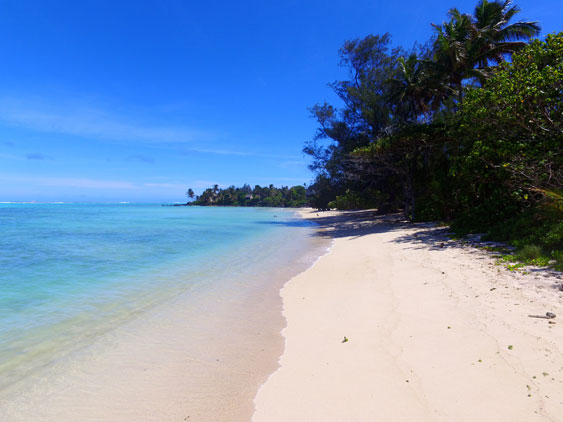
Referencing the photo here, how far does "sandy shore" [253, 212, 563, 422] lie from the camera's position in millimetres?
2818

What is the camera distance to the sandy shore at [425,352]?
2.82 metres

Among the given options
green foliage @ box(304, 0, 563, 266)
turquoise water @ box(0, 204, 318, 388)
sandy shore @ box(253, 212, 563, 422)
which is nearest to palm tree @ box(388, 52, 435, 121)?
green foliage @ box(304, 0, 563, 266)

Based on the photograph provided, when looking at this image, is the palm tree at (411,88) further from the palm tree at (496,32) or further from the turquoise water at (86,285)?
the turquoise water at (86,285)

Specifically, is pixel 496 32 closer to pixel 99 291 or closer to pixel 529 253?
pixel 529 253

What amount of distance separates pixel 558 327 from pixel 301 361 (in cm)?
355

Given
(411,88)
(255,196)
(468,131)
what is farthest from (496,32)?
(255,196)

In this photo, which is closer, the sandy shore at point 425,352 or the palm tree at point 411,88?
the sandy shore at point 425,352

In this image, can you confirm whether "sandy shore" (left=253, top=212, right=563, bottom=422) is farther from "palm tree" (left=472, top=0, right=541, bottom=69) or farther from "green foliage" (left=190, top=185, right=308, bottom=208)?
"green foliage" (left=190, top=185, right=308, bottom=208)

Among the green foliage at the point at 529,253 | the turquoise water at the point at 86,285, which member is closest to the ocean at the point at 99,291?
the turquoise water at the point at 86,285

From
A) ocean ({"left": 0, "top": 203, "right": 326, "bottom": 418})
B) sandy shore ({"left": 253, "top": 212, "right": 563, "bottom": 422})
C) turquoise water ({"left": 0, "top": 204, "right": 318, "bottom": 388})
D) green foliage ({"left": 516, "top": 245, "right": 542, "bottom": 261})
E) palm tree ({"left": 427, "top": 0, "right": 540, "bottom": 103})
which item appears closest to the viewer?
sandy shore ({"left": 253, "top": 212, "right": 563, "bottom": 422})

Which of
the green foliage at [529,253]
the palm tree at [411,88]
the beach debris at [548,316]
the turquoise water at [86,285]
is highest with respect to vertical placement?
the palm tree at [411,88]

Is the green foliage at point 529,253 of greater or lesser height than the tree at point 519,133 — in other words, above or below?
below

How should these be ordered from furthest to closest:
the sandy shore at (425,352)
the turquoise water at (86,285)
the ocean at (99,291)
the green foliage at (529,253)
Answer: the green foliage at (529,253) → the turquoise water at (86,285) → the ocean at (99,291) → the sandy shore at (425,352)

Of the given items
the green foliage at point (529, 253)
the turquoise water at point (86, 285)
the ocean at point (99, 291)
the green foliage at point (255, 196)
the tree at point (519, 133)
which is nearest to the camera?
the ocean at point (99, 291)
